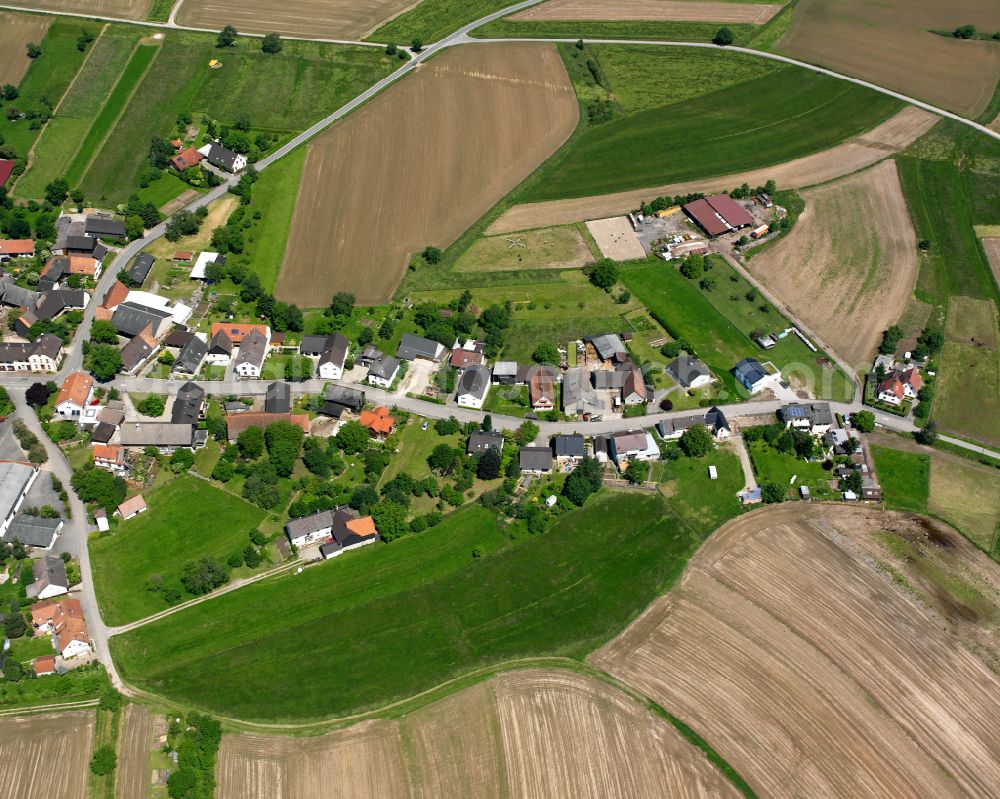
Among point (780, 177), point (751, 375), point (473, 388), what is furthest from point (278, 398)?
point (780, 177)

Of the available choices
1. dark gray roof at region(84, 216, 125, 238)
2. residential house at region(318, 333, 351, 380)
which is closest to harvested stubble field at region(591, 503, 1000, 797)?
residential house at region(318, 333, 351, 380)

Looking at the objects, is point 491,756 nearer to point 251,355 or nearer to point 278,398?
point 278,398

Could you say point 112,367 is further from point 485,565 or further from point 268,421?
point 485,565

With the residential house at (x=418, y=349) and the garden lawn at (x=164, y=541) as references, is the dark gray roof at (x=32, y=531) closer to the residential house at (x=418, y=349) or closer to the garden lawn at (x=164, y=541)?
the garden lawn at (x=164, y=541)

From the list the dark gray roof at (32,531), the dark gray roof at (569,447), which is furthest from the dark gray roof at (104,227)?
the dark gray roof at (569,447)

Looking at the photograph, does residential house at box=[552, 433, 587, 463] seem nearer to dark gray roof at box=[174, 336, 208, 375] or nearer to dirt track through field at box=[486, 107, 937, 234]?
dirt track through field at box=[486, 107, 937, 234]
